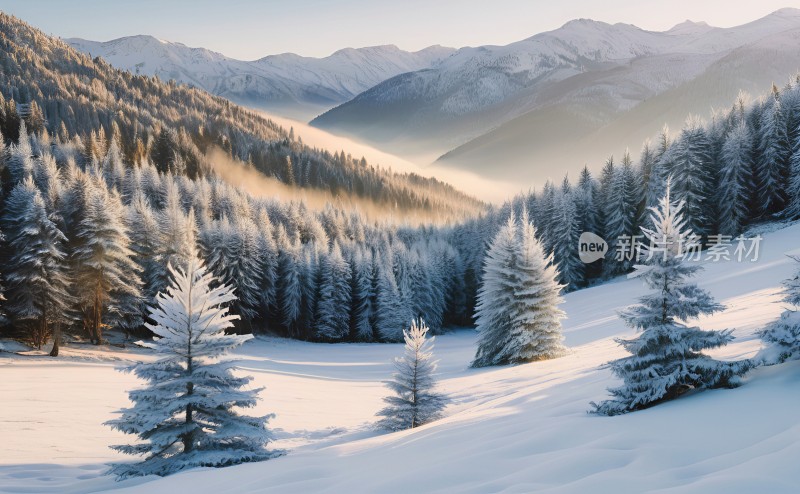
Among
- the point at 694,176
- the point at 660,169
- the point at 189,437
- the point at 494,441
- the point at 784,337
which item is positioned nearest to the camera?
the point at 494,441

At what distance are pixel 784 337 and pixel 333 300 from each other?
163 ft

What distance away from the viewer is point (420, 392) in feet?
45.0

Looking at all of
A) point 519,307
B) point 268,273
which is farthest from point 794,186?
point 268,273

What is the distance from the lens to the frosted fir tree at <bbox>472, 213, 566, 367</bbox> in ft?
72.1

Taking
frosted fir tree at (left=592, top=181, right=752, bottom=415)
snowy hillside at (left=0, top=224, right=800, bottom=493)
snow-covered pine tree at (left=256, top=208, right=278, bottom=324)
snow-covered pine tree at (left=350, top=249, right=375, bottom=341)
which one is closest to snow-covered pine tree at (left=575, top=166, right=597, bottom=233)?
snow-covered pine tree at (left=350, top=249, right=375, bottom=341)

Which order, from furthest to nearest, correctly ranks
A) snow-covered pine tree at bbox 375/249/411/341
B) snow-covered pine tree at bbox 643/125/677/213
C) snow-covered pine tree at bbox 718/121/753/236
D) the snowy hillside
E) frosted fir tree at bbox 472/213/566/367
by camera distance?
snow-covered pine tree at bbox 375/249/411/341 < snow-covered pine tree at bbox 643/125/677/213 < snow-covered pine tree at bbox 718/121/753/236 < frosted fir tree at bbox 472/213/566/367 < the snowy hillside

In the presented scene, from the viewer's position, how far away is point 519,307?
22547 millimetres

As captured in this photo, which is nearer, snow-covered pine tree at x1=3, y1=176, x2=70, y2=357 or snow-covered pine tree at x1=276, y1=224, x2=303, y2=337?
snow-covered pine tree at x1=3, y1=176, x2=70, y2=357

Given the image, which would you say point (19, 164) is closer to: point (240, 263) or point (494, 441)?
point (240, 263)

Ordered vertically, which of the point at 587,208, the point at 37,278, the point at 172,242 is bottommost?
the point at 37,278

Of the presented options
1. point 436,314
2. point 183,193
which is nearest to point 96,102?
point 183,193

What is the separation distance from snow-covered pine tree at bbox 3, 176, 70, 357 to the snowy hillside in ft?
33.2

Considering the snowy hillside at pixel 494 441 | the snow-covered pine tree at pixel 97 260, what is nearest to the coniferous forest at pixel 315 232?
the snow-covered pine tree at pixel 97 260

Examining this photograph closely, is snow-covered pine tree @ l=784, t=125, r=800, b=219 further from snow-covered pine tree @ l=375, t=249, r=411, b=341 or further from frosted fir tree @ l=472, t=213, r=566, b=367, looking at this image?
snow-covered pine tree @ l=375, t=249, r=411, b=341
